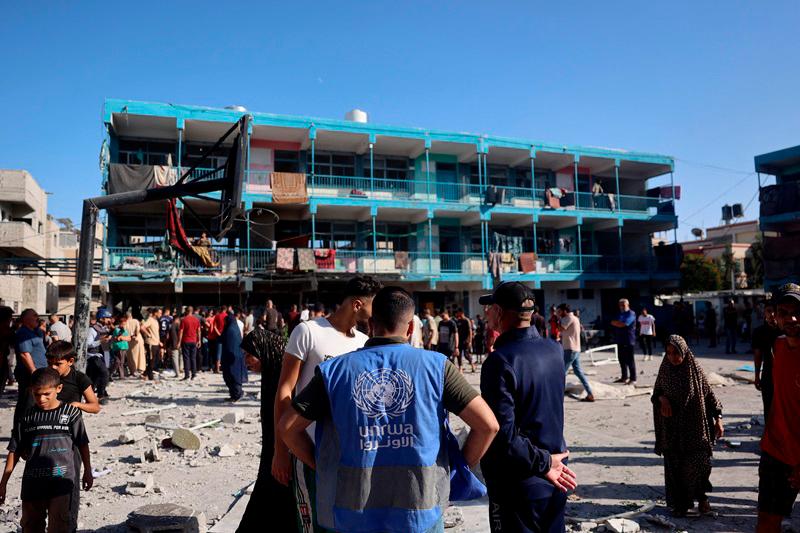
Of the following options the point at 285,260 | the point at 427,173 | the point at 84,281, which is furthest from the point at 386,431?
the point at 427,173

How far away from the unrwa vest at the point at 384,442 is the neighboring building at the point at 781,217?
25.7 metres

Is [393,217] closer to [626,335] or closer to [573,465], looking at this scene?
[626,335]

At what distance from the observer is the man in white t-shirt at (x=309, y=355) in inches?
102

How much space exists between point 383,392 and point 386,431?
0.46 ft

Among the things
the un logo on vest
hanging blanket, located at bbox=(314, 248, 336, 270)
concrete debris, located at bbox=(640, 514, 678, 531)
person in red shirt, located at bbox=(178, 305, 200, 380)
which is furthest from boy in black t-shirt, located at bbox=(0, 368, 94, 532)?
hanging blanket, located at bbox=(314, 248, 336, 270)

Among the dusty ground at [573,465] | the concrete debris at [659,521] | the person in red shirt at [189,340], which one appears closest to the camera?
the concrete debris at [659,521]

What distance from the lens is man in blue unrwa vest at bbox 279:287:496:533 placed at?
2053 millimetres

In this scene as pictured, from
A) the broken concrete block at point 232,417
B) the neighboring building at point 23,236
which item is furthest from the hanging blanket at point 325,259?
the broken concrete block at point 232,417

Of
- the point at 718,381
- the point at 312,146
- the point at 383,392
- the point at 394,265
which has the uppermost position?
the point at 312,146

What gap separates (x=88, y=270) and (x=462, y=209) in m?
20.1

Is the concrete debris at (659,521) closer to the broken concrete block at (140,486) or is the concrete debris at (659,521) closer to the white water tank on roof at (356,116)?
the broken concrete block at (140,486)

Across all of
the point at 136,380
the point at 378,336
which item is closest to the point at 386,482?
the point at 378,336

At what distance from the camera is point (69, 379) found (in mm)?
4055

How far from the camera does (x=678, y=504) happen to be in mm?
4531
